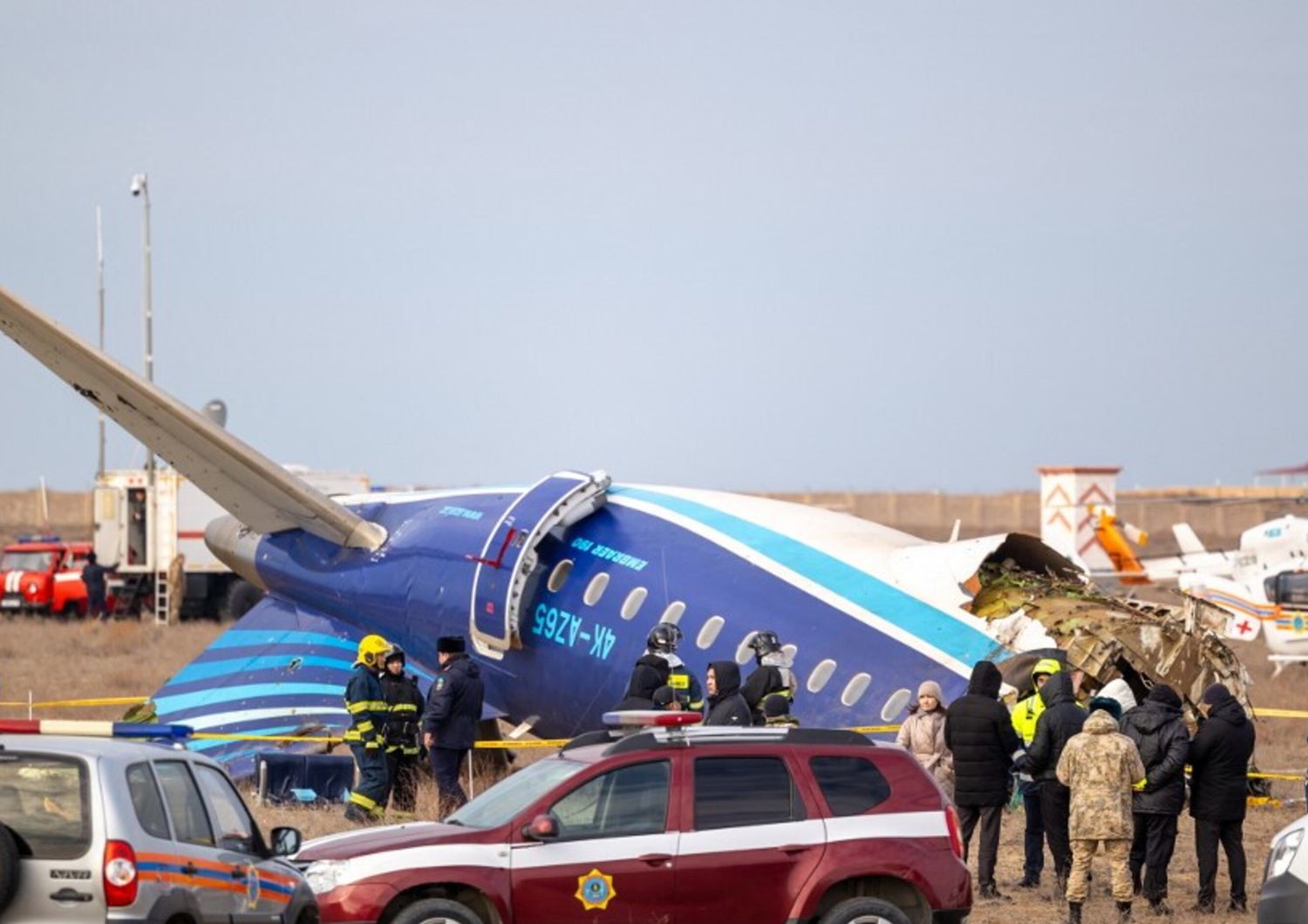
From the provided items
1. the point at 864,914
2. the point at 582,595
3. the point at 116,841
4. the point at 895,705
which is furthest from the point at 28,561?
the point at 116,841

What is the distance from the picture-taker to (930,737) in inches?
680

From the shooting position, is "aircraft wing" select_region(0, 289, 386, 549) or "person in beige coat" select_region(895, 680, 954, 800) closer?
"person in beige coat" select_region(895, 680, 954, 800)

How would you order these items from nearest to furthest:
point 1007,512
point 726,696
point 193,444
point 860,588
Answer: point 726,696 < point 860,588 < point 193,444 < point 1007,512

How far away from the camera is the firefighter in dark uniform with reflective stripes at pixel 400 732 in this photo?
19.0m

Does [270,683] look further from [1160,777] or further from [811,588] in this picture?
[1160,777]

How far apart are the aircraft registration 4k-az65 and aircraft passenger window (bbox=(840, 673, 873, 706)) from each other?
0.02 metres

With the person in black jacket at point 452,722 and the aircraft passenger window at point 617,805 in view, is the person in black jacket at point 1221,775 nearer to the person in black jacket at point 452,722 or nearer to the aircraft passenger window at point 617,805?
the aircraft passenger window at point 617,805

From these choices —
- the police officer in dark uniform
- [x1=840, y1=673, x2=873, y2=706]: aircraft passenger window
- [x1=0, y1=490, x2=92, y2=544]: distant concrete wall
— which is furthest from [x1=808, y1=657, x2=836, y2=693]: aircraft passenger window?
[x1=0, y1=490, x2=92, y2=544]: distant concrete wall

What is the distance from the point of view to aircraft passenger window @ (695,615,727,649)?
1992 centimetres

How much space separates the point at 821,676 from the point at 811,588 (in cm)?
106

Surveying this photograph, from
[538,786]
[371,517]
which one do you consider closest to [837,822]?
[538,786]

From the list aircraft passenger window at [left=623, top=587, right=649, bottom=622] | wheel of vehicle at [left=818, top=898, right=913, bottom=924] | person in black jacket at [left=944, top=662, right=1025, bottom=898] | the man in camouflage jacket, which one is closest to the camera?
wheel of vehicle at [left=818, top=898, right=913, bottom=924]

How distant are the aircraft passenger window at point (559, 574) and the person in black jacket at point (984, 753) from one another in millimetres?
5808

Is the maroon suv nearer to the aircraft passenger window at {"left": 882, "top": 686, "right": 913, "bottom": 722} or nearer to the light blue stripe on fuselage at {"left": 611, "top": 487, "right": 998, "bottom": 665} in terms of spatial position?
the aircraft passenger window at {"left": 882, "top": 686, "right": 913, "bottom": 722}
